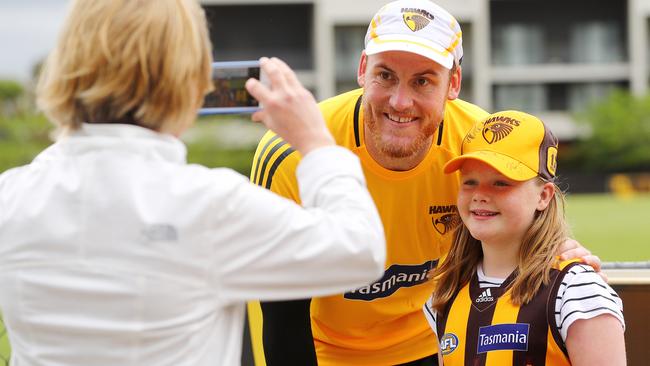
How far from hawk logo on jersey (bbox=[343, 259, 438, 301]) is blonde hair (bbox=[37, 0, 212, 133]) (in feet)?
5.73

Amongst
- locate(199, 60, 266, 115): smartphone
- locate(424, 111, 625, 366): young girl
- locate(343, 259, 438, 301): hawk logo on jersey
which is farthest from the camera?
locate(343, 259, 438, 301): hawk logo on jersey

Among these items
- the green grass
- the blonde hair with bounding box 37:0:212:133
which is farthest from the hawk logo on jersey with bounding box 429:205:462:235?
the green grass

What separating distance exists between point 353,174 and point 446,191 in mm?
1557

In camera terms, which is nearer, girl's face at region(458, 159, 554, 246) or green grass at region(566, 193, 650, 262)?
girl's face at region(458, 159, 554, 246)

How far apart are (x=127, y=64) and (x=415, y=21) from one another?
1548 millimetres

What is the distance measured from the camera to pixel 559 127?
1988 inches

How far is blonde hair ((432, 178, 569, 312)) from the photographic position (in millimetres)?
2609

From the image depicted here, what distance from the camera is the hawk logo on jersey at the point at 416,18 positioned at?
3053 mm

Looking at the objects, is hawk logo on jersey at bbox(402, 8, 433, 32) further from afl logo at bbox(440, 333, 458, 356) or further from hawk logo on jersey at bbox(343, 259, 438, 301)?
afl logo at bbox(440, 333, 458, 356)

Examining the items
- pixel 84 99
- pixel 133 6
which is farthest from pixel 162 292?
pixel 133 6

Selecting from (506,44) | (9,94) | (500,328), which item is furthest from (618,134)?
(500,328)

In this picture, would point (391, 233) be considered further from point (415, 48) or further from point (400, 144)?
point (415, 48)

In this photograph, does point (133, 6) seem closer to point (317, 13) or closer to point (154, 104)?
point (154, 104)

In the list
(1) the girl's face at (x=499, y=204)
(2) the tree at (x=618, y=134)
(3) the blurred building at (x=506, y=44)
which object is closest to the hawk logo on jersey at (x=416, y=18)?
(1) the girl's face at (x=499, y=204)
